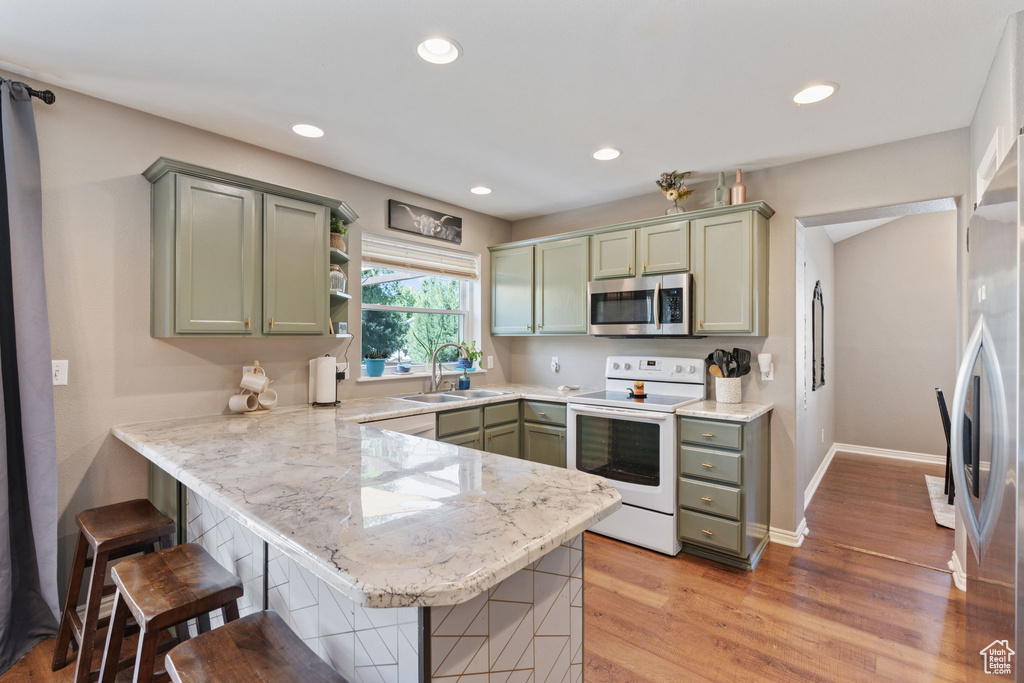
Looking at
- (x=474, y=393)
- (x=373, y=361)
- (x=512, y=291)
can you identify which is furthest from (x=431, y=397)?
(x=512, y=291)

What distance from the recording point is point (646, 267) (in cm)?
338

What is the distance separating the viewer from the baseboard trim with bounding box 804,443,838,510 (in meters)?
3.92

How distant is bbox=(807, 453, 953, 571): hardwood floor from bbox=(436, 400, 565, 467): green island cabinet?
6.10 feet

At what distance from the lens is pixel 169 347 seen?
2.43m

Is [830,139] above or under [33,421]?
above

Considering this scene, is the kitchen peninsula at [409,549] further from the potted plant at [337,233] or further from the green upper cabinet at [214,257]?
the potted plant at [337,233]

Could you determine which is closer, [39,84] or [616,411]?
[39,84]

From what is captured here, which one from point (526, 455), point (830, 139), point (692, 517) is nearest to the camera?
point (830, 139)

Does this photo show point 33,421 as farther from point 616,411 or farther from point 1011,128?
point 1011,128

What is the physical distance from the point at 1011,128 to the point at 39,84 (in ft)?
12.5

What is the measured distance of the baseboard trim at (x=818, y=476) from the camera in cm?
392

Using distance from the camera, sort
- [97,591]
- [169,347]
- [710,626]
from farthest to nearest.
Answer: [169,347] < [710,626] < [97,591]

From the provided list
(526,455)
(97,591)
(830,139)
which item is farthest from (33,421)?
(830,139)

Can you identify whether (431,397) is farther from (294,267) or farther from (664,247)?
(664,247)
